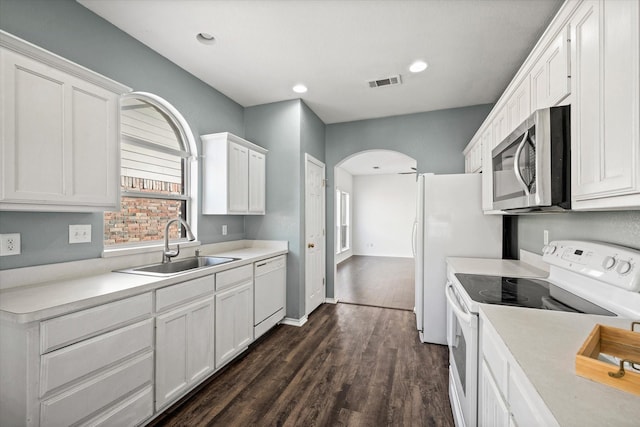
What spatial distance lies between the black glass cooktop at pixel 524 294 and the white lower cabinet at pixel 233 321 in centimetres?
182

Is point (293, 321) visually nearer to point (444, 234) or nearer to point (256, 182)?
point (256, 182)

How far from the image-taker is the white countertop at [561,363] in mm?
590

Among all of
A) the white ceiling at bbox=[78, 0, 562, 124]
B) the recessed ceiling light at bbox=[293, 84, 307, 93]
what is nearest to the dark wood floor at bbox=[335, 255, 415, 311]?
the recessed ceiling light at bbox=[293, 84, 307, 93]

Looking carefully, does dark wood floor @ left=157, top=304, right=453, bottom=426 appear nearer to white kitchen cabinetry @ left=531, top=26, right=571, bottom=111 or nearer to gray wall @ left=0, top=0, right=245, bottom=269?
gray wall @ left=0, top=0, right=245, bottom=269

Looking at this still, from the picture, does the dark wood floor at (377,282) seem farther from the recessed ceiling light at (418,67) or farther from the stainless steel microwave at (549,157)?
the recessed ceiling light at (418,67)

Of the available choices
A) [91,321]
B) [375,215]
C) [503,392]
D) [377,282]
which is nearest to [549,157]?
[503,392]

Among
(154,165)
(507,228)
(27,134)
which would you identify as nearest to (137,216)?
(154,165)

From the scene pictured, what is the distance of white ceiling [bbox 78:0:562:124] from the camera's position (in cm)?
190

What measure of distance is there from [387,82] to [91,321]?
313 cm

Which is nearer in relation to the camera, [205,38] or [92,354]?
[92,354]

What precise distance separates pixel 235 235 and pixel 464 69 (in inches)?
121

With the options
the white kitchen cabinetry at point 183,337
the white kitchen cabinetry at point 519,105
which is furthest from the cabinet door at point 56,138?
the white kitchen cabinetry at point 519,105

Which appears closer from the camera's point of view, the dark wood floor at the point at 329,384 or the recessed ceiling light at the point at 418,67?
the dark wood floor at the point at 329,384

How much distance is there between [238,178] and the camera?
297 cm
